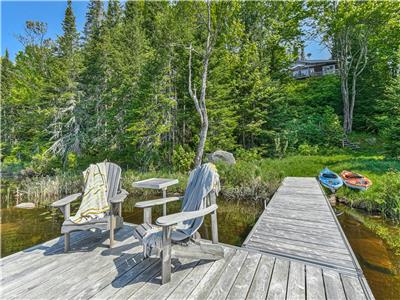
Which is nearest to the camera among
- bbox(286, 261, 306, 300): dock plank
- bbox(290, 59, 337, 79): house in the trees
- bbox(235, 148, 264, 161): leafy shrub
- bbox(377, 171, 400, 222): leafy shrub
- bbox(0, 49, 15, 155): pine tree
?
bbox(286, 261, 306, 300): dock plank

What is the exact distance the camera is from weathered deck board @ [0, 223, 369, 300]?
6.14ft

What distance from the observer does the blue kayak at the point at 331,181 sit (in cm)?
655

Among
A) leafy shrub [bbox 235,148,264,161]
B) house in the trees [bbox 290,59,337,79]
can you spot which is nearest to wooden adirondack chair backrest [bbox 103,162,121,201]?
leafy shrub [bbox 235,148,264,161]

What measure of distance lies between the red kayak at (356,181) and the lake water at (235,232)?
4.11ft

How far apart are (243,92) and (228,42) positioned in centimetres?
316

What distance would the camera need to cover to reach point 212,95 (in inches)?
440

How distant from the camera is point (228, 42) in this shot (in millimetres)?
12906

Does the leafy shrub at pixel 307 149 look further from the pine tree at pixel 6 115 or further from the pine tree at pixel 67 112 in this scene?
the pine tree at pixel 6 115

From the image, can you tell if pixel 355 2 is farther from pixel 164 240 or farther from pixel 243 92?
pixel 164 240

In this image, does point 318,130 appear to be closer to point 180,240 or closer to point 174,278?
point 180,240

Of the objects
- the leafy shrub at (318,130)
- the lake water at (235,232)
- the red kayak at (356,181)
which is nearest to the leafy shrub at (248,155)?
the leafy shrub at (318,130)

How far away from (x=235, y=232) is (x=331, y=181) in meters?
3.82

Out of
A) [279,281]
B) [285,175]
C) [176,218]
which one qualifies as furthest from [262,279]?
[285,175]

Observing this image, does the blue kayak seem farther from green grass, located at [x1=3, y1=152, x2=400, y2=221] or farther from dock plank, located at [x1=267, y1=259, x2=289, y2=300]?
dock plank, located at [x1=267, y1=259, x2=289, y2=300]
